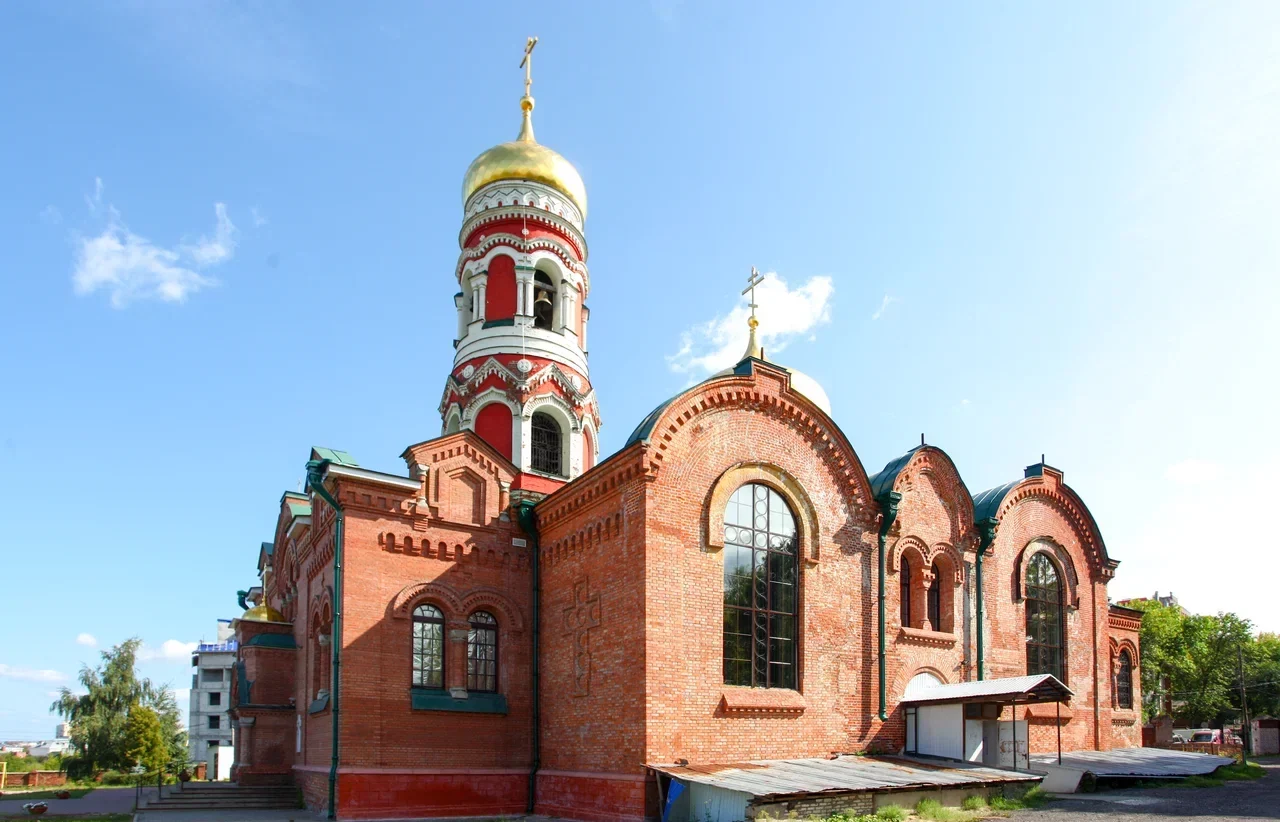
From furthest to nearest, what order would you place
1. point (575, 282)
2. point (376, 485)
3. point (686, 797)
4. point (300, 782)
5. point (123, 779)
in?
point (123, 779) → point (575, 282) → point (300, 782) → point (376, 485) → point (686, 797)

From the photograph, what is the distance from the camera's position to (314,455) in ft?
58.5

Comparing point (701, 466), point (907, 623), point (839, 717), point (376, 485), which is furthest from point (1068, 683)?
point (376, 485)

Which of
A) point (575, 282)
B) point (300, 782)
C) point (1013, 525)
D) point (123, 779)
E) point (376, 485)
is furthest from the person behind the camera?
point (123, 779)

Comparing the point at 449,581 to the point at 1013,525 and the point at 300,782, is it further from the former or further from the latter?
the point at 1013,525

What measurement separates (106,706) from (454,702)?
36.6 meters

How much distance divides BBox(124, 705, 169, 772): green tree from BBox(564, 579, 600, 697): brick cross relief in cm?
2727

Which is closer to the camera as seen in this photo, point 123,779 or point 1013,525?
point 1013,525

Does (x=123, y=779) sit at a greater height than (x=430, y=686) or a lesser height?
lesser

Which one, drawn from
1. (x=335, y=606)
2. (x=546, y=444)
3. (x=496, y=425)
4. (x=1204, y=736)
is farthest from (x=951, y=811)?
(x=1204, y=736)

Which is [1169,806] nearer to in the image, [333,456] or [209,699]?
[333,456]

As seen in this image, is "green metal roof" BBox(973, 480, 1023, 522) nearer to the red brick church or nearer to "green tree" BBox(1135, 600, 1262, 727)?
the red brick church

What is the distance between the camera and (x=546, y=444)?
22250 mm

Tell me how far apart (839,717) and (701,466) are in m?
5.08

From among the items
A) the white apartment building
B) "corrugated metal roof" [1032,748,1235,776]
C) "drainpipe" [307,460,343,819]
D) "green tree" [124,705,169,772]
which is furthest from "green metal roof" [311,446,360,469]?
the white apartment building
